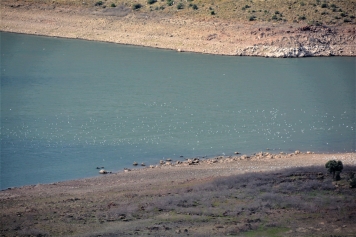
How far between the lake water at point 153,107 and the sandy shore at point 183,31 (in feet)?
5.24

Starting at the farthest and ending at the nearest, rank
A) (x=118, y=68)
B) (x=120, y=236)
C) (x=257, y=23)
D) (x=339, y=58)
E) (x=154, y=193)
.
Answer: (x=257, y=23) < (x=339, y=58) < (x=118, y=68) < (x=154, y=193) < (x=120, y=236)

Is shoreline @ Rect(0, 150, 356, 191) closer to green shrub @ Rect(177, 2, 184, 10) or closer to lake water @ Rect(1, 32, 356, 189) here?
lake water @ Rect(1, 32, 356, 189)

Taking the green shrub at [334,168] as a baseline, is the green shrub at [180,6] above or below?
above

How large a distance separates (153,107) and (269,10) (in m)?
21.6

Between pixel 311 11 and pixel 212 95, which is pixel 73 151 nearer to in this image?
pixel 212 95

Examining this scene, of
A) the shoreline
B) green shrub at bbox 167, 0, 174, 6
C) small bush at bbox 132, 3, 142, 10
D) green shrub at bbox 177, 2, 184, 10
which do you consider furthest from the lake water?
green shrub at bbox 167, 0, 174, 6

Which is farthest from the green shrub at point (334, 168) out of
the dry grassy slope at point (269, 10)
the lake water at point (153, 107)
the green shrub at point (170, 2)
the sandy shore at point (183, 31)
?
the green shrub at point (170, 2)

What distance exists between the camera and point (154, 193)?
1911cm

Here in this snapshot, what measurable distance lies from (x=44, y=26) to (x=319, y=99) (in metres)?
25.8

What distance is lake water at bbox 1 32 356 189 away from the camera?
24844 mm

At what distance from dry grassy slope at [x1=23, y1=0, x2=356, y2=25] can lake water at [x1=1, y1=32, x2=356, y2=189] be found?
18.0 feet

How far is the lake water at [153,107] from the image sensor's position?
978 inches

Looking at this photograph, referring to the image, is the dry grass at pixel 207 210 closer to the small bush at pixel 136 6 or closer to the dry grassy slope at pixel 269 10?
the dry grassy slope at pixel 269 10

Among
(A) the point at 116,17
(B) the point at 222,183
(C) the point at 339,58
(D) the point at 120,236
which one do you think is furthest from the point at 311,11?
(D) the point at 120,236
